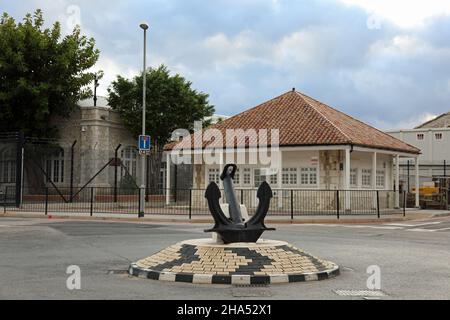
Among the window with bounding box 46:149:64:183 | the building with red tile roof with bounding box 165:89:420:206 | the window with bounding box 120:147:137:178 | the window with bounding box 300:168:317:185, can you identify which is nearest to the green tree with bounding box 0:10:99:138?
the window with bounding box 46:149:64:183

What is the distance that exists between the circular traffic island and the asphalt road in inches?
9.8

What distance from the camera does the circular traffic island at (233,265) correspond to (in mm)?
9188

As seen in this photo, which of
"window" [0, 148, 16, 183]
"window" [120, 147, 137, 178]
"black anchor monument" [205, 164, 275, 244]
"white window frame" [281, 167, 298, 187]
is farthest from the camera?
"window" [120, 147, 137, 178]

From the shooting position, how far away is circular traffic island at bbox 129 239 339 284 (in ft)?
30.1

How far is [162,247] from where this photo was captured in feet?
47.0

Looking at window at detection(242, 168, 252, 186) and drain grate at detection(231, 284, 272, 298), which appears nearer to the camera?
drain grate at detection(231, 284, 272, 298)

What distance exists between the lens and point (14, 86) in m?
36.8

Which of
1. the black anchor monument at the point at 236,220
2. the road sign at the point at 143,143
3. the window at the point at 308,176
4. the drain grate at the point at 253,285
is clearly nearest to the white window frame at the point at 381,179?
the window at the point at 308,176

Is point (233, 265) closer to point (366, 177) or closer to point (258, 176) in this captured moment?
point (258, 176)

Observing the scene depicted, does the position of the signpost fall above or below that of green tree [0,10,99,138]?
below

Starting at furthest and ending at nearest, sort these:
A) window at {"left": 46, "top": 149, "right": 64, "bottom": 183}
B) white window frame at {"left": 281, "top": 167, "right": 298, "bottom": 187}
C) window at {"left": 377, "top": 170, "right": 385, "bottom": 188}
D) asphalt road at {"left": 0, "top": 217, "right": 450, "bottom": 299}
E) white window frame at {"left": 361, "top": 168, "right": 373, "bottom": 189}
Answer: window at {"left": 46, "top": 149, "right": 64, "bottom": 183} → window at {"left": 377, "top": 170, "right": 385, "bottom": 188} → white window frame at {"left": 361, "top": 168, "right": 373, "bottom": 189} → white window frame at {"left": 281, "top": 167, "right": 298, "bottom": 187} → asphalt road at {"left": 0, "top": 217, "right": 450, "bottom": 299}

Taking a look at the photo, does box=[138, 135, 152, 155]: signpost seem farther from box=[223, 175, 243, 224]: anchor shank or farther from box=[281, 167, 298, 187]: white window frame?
box=[223, 175, 243, 224]: anchor shank

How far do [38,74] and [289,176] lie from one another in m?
17.8
